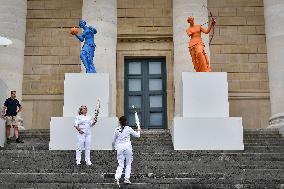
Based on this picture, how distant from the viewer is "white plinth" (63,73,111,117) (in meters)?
15.5

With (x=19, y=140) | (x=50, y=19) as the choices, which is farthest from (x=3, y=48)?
(x=19, y=140)

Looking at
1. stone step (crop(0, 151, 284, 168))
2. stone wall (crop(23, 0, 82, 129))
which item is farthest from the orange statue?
stone wall (crop(23, 0, 82, 129))

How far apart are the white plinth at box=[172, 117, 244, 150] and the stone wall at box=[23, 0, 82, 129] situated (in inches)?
322

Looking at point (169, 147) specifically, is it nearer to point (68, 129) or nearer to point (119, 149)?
point (68, 129)

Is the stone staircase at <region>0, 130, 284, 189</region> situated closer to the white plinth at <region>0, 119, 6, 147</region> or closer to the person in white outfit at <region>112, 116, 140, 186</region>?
the person in white outfit at <region>112, 116, 140, 186</region>

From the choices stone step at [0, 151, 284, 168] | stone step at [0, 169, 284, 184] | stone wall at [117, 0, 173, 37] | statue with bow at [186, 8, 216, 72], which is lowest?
stone step at [0, 169, 284, 184]

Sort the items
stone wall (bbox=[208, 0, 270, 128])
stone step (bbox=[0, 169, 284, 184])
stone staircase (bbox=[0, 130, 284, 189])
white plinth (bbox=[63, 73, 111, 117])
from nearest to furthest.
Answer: stone staircase (bbox=[0, 130, 284, 189])
stone step (bbox=[0, 169, 284, 184])
white plinth (bbox=[63, 73, 111, 117])
stone wall (bbox=[208, 0, 270, 128])

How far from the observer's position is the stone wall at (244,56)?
2191cm

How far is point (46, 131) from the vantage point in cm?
1770

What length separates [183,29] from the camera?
69.4 feet

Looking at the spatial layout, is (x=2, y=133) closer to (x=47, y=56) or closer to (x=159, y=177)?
(x=159, y=177)

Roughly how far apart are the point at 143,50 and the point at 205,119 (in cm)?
802

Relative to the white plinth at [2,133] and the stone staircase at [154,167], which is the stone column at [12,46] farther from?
the stone staircase at [154,167]

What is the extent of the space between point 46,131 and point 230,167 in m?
7.36
